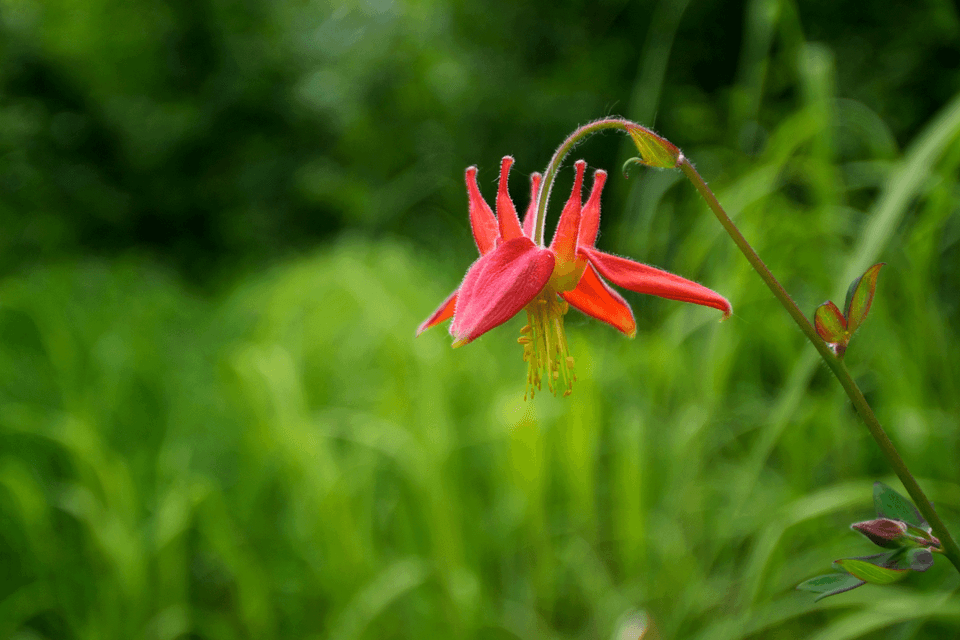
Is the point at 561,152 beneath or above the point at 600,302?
above

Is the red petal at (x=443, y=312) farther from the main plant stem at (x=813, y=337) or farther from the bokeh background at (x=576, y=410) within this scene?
the bokeh background at (x=576, y=410)

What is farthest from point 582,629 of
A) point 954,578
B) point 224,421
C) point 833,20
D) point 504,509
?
point 833,20

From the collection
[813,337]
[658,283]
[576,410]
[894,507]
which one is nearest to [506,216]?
[658,283]

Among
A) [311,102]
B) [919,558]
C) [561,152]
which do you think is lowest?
[919,558]

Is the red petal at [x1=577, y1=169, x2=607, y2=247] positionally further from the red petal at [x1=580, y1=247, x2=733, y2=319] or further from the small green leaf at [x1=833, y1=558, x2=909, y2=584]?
the small green leaf at [x1=833, y1=558, x2=909, y2=584]

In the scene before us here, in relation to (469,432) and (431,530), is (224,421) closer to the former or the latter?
(469,432)

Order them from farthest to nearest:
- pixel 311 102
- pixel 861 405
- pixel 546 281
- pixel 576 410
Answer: pixel 311 102 → pixel 576 410 → pixel 546 281 → pixel 861 405

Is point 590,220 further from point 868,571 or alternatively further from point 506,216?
point 868,571
